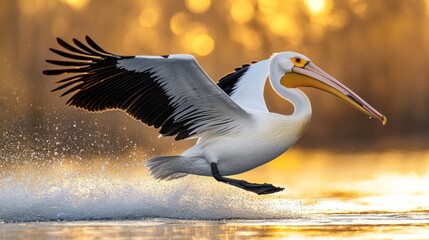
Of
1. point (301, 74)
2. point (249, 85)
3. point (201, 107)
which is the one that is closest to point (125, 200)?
point (201, 107)

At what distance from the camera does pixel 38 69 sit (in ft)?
83.4

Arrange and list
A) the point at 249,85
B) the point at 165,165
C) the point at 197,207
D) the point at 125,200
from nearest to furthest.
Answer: the point at 165,165, the point at 197,207, the point at 125,200, the point at 249,85

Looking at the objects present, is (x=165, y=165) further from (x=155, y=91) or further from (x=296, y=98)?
(x=296, y=98)

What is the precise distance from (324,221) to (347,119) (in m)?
12.7

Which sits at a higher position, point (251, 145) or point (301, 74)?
point (301, 74)

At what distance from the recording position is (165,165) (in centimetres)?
1355

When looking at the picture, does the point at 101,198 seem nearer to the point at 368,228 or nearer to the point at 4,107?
the point at 368,228

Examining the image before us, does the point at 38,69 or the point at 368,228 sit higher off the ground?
the point at 38,69

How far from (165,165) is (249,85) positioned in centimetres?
→ 157

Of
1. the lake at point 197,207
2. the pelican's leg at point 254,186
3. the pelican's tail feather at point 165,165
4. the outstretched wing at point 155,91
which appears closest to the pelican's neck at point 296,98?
the outstretched wing at point 155,91

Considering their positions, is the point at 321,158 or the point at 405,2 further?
the point at 405,2

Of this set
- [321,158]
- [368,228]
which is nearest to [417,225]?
[368,228]

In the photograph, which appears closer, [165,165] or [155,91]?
[155,91]

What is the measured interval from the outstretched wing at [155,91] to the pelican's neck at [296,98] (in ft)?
1.52
